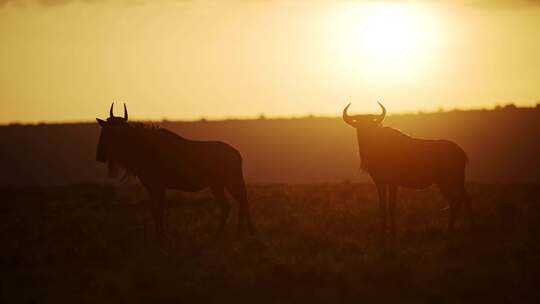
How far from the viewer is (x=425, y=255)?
17.7 meters

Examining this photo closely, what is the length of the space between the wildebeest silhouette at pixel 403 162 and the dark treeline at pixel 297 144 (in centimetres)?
4325

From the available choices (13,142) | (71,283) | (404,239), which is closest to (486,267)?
(404,239)

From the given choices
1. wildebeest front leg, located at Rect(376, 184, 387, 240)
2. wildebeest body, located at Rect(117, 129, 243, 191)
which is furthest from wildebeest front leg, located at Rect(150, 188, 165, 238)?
wildebeest front leg, located at Rect(376, 184, 387, 240)

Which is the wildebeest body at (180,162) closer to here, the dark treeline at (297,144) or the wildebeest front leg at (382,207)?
the wildebeest front leg at (382,207)

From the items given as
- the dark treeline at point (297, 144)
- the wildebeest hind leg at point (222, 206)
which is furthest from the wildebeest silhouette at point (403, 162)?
the dark treeline at point (297, 144)

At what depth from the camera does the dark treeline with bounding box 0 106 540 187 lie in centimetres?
7638

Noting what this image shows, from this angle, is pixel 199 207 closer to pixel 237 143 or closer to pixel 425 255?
pixel 425 255

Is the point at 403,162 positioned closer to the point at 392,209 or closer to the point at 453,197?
the point at 392,209

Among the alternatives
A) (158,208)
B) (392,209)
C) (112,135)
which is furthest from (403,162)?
(112,135)

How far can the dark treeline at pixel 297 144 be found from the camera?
76.4 m

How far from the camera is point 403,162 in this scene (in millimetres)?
21562

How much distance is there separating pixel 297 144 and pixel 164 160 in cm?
9038

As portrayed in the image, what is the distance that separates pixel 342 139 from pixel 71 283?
320ft

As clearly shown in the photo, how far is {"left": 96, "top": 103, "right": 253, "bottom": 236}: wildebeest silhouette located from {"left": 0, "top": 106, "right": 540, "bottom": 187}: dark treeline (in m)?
44.4
